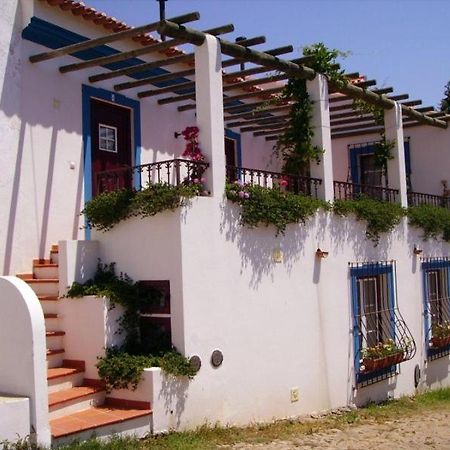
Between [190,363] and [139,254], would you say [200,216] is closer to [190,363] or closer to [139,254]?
[139,254]

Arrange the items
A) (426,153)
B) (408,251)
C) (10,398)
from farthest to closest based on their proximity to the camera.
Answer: (426,153) → (408,251) → (10,398)

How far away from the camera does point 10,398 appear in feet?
19.9

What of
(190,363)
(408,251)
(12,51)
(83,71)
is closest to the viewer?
(190,363)

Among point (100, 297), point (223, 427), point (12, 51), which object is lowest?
point (223, 427)

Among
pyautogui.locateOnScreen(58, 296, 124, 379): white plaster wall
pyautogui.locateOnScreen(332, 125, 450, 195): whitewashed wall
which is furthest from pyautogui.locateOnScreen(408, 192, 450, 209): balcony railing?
pyautogui.locateOnScreen(58, 296, 124, 379): white plaster wall

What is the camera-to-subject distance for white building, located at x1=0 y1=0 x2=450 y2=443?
7.43m

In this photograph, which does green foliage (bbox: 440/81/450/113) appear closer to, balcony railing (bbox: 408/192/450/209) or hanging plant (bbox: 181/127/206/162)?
balcony railing (bbox: 408/192/450/209)

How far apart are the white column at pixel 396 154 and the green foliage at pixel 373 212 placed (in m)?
0.63

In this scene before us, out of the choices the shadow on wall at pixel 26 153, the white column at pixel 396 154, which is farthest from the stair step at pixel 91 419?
the white column at pixel 396 154

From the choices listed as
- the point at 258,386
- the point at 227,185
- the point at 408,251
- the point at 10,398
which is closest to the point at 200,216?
the point at 227,185

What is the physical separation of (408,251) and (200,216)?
570 cm

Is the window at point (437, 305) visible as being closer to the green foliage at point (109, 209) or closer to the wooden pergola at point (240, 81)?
the wooden pergola at point (240, 81)

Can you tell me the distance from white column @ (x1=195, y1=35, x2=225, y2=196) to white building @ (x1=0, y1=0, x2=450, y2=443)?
21 mm

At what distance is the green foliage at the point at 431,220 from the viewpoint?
12211mm
